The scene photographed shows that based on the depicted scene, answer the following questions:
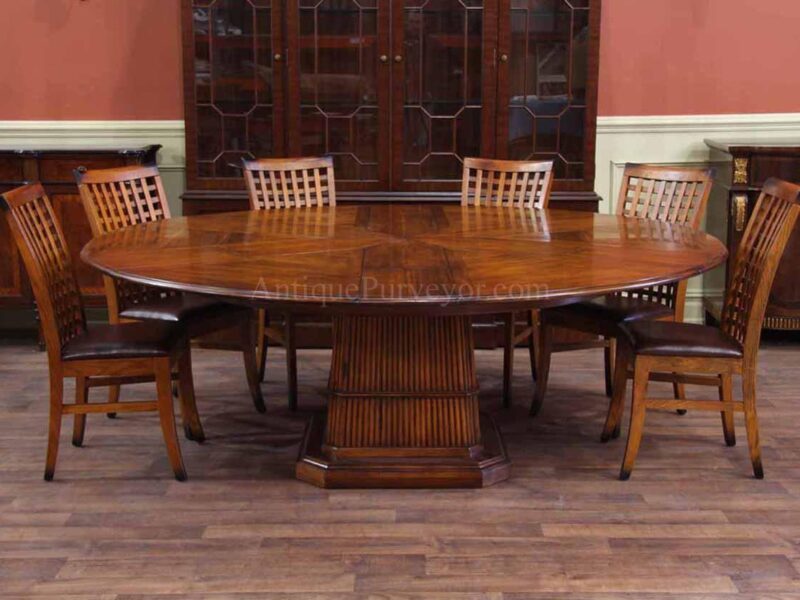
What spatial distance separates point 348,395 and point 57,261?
89 cm

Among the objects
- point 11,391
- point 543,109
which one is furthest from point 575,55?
point 11,391

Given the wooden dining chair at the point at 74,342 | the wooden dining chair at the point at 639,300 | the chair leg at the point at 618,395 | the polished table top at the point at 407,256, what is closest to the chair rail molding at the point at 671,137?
the wooden dining chair at the point at 639,300

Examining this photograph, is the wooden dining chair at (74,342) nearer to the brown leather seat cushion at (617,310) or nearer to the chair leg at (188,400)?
the chair leg at (188,400)

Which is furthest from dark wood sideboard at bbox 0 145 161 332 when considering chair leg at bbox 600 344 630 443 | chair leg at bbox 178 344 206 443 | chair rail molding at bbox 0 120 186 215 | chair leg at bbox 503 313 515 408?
chair leg at bbox 600 344 630 443

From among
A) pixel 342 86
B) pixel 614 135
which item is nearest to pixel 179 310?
pixel 342 86

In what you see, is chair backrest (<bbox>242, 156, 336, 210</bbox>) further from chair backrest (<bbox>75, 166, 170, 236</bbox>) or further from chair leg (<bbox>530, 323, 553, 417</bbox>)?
chair leg (<bbox>530, 323, 553, 417</bbox>)

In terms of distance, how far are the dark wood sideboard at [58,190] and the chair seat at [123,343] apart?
1376 mm

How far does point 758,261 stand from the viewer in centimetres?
293

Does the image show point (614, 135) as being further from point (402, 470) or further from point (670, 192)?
point (402, 470)

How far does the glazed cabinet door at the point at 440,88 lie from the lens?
4184 millimetres

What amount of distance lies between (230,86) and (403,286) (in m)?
2.02

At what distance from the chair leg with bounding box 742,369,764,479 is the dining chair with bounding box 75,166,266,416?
151 centimetres

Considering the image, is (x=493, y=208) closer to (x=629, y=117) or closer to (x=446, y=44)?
Answer: (x=446, y=44)

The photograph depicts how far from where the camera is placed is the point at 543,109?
13.9 feet
